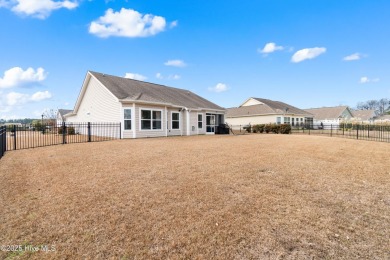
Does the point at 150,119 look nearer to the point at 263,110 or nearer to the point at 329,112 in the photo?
the point at 263,110

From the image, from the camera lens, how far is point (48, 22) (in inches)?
547

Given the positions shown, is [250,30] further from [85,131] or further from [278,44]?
[85,131]

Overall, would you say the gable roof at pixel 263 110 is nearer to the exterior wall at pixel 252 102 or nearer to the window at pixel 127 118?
the exterior wall at pixel 252 102

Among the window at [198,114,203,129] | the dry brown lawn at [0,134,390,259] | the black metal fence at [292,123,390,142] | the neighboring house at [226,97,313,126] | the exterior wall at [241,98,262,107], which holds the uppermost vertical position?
the exterior wall at [241,98,262,107]

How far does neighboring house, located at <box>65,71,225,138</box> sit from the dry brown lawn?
10.2 m

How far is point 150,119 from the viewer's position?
17.6 meters

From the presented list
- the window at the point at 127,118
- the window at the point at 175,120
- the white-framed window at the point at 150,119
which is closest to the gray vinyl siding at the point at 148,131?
the white-framed window at the point at 150,119

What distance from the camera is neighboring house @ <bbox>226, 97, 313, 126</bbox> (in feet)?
116

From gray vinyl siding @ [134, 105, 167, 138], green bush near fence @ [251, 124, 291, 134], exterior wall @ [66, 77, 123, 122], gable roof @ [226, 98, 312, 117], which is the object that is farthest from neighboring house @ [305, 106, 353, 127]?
exterior wall @ [66, 77, 123, 122]

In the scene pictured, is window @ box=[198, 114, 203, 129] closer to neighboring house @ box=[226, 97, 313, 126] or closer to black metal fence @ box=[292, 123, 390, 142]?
black metal fence @ box=[292, 123, 390, 142]

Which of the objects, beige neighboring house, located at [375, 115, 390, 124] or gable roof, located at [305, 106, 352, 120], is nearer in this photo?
beige neighboring house, located at [375, 115, 390, 124]

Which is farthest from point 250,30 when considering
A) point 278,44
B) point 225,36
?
point 278,44

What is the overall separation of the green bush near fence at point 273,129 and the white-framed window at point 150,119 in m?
15.0

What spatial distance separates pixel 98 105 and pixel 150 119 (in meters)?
5.31
